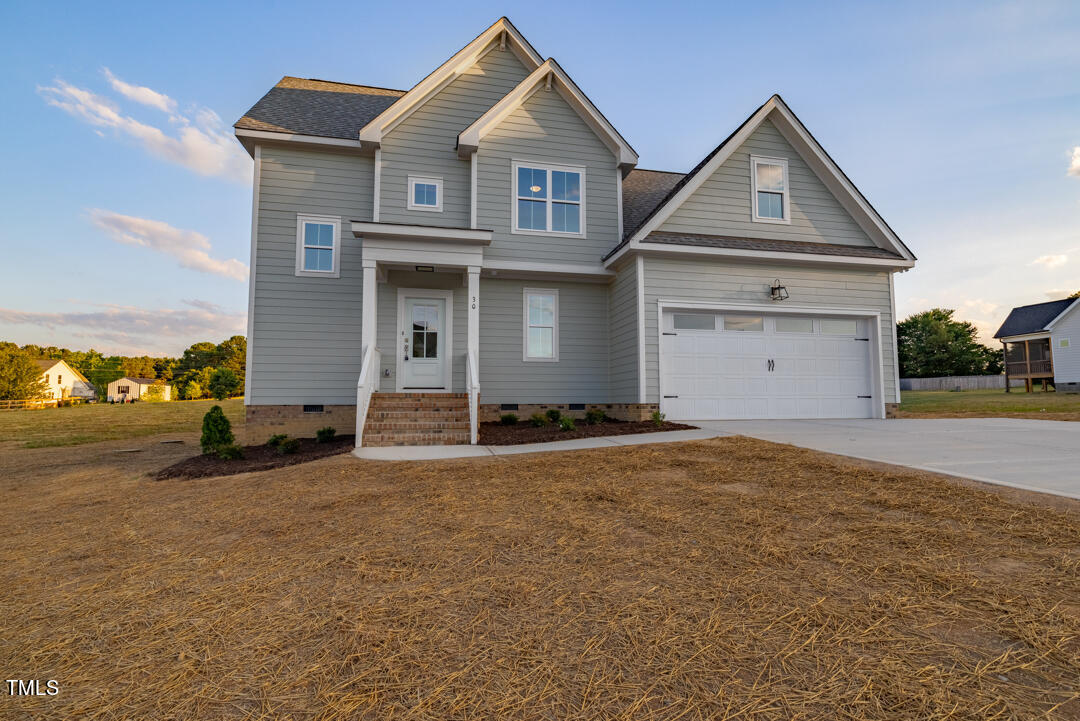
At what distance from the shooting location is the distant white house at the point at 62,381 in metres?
46.9

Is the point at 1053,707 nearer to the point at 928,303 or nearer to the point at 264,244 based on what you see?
the point at 264,244

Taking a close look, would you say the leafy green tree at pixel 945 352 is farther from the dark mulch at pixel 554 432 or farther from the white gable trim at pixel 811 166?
the dark mulch at pixel 554 432

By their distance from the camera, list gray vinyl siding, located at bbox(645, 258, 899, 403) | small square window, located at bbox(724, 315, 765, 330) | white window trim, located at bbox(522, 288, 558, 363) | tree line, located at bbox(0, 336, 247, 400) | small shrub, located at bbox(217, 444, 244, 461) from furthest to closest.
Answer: tree line, located at bbox(0, 336, 247, 400) < white window trim, located at bbox(522, 288, 558, 363) < small square window, located at bbox(724, 315, 765, 330) < gray vinyl siding, located at bbox(645, 258, 899, 403) < small shrub, located at bbox(217, 444, 244, 461)

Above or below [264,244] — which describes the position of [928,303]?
above

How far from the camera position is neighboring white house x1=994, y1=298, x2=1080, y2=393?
2436 cm

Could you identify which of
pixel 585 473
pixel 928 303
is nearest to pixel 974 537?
pixel 585 473

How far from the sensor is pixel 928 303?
49.0 m

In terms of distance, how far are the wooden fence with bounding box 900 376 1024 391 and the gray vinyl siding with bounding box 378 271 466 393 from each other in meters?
41.1

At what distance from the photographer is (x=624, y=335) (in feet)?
34.6

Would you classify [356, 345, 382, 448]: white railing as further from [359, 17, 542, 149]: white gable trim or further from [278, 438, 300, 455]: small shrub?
[359, 17, 542, 149]: white gable trim

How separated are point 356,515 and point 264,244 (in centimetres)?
846

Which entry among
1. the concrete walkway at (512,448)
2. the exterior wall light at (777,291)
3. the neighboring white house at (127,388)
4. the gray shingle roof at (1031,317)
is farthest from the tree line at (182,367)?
the gray shingle roof at (1031,317)

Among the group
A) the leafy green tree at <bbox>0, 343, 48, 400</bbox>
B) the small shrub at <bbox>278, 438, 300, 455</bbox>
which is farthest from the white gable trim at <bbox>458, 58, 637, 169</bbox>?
the leafy green tree at <bbox>0, 343, 48, 400</bbox>

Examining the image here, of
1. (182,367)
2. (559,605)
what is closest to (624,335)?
(559,605)
